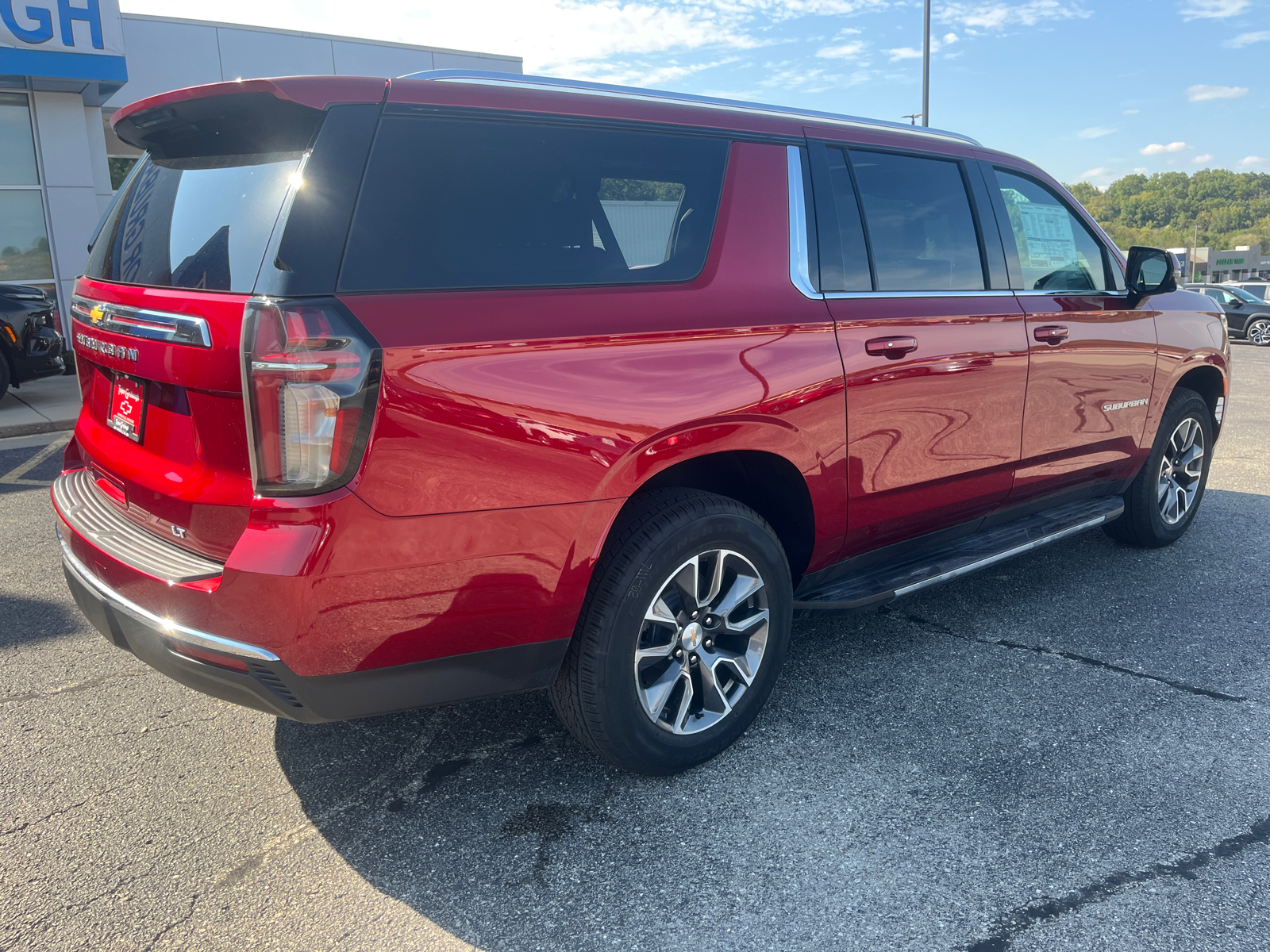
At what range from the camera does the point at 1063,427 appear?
13.0 ft

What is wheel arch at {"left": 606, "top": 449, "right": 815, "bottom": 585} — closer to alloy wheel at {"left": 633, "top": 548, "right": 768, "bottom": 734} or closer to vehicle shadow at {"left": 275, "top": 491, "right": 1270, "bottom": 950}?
alloy wheel at {"left": 633, "top": 548, "right": 768, "bottom": 734}

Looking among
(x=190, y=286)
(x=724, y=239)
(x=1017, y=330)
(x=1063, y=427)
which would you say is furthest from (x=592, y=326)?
(x=1063, y=427)

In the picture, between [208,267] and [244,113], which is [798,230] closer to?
[244,113]

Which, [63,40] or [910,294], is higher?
[63,40]

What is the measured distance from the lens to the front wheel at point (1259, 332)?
23.0 meters

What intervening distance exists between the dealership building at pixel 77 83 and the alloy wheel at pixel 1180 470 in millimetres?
11520

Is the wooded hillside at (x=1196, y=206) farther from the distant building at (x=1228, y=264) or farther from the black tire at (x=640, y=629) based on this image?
the black tire at (x=640, y=629)

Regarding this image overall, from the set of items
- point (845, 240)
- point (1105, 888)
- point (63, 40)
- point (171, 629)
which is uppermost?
point (63, 40)

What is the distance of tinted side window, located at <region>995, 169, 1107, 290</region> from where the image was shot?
387 centimetres

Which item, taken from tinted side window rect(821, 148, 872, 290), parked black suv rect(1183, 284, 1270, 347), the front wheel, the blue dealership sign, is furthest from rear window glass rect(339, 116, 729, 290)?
the front wheel

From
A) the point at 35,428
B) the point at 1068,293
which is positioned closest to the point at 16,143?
the point at 35,428

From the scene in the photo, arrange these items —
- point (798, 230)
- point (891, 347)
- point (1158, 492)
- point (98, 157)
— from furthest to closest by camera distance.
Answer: point (98, 157) < point (1158, 492) < point (891, 347) < point (798, 230)

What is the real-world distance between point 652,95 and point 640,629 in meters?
1.59

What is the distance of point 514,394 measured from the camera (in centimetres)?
225
